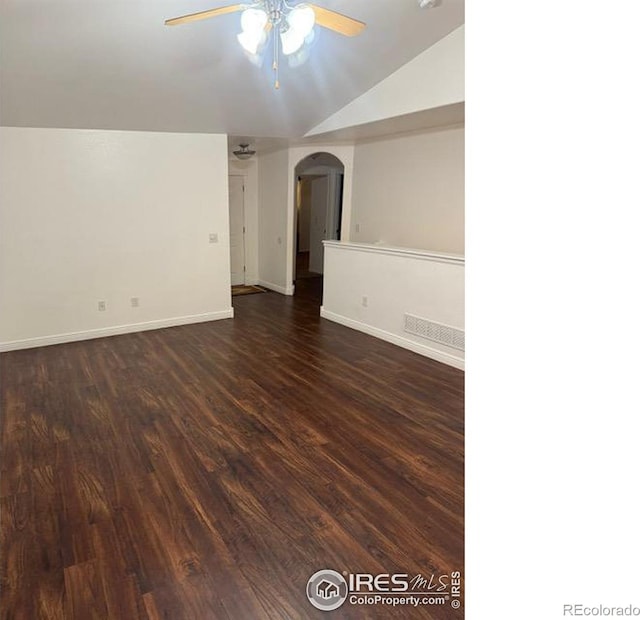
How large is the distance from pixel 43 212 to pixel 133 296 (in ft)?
4.33

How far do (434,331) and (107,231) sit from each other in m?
3.88

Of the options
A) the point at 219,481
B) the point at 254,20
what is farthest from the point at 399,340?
the point at 254,20

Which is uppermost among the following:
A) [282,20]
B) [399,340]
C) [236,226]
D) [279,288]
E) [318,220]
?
[282,20]

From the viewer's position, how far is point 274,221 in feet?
25.7

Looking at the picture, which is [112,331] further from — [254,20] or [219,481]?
[254,20]

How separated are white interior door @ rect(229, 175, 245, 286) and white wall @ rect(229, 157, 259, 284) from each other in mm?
74

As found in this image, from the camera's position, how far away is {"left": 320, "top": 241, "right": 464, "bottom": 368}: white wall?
439 cm

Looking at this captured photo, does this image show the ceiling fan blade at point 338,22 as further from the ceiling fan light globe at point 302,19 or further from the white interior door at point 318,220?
the white interior door at point 318,220

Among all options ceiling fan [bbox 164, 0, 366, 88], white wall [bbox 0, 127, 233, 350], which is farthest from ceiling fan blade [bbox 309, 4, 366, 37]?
white wall [bbox 0, 127, 233, 350]

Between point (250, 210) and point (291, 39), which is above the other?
point (291, 39)

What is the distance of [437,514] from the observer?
2355 mm

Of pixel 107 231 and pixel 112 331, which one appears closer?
pixel 107 231
